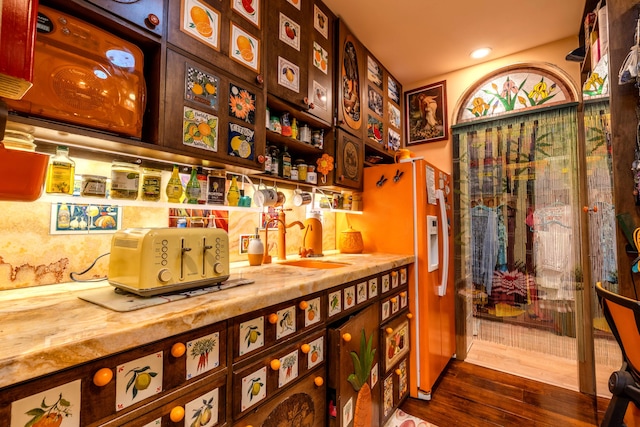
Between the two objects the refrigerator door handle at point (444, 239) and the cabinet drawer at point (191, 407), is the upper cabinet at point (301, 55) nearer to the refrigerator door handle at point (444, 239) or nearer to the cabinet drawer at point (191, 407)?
the refrigerator door handle at point (444, 239)

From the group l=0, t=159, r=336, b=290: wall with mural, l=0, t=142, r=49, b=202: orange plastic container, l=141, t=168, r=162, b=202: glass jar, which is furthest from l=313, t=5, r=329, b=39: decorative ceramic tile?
l=0, t=142, r=49, b=202: orange plastic container

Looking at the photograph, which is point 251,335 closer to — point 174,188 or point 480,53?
point 174,188

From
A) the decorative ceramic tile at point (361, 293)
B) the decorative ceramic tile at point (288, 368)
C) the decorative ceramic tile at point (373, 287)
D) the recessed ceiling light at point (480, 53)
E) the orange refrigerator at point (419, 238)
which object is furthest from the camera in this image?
the recessed ceiling light at point (480, 53)

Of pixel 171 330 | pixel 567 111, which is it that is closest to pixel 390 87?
pixel 567 111

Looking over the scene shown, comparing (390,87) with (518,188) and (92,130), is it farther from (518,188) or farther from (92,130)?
(92,130)

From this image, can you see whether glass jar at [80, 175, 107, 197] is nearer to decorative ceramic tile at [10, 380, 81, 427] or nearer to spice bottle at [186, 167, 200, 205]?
spice bottle at [186, 167, 200, 205]

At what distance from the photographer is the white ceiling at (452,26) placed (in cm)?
211

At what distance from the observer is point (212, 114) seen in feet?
4.32

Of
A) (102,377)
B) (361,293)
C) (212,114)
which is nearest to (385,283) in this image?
(361,293)

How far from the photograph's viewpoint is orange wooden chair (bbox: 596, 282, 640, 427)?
3.12 ft

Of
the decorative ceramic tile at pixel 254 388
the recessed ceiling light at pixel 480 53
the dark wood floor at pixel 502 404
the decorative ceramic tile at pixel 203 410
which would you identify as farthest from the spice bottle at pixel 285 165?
the recessed ceiling light at pixel 480 53

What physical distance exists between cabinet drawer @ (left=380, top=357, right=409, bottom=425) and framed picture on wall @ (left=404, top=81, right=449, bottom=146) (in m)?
2.26

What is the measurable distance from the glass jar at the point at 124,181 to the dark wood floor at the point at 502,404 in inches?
85.6

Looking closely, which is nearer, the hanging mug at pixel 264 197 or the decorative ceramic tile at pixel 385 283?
the hanging mug at pixel 264 197
